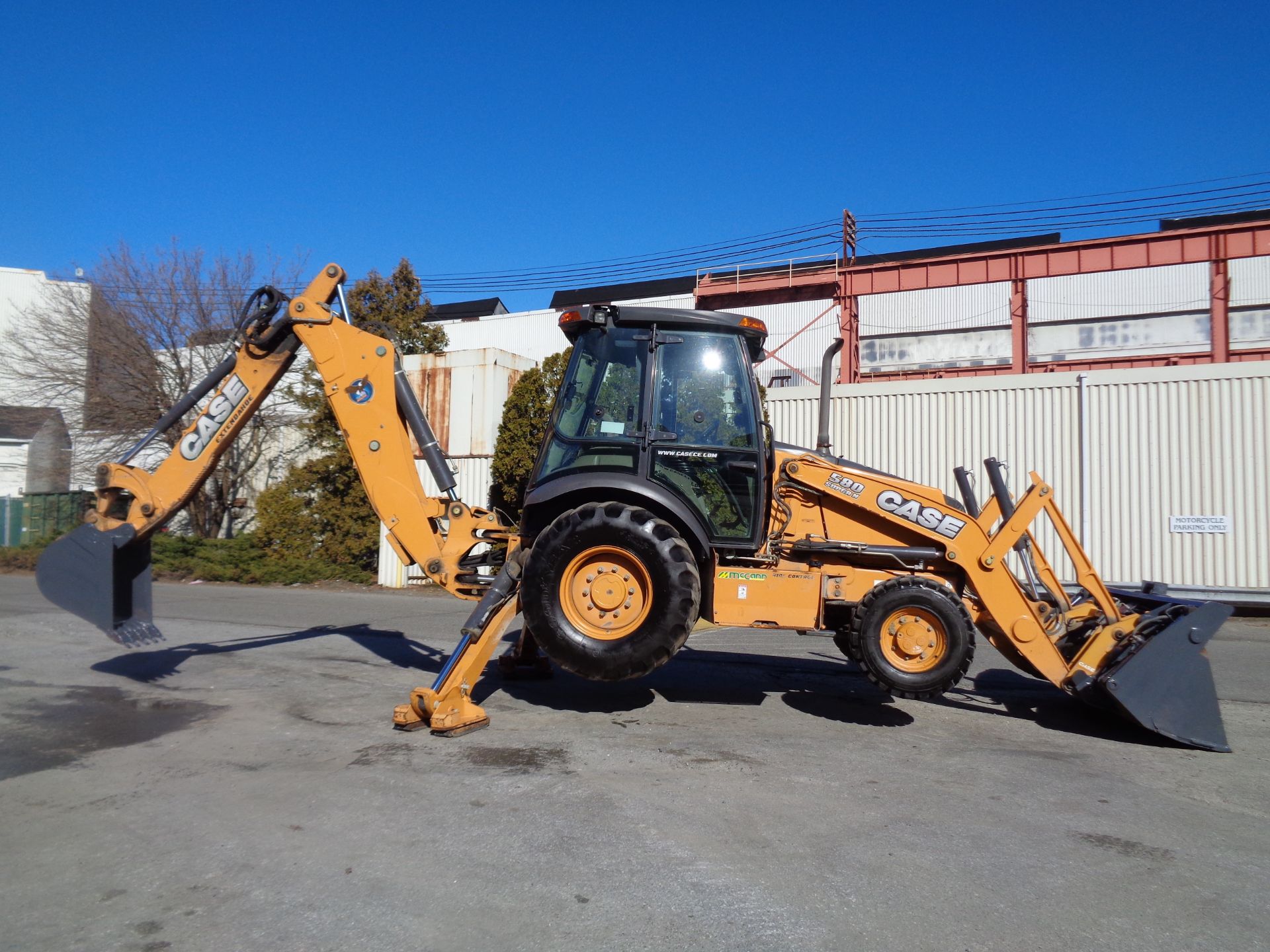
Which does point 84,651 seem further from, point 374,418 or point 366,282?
point 366,282

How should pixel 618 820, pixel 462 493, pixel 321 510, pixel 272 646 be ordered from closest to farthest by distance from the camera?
pixel 618 820 < pixel 272 646 < pixel 462 493 < pixel 321 510

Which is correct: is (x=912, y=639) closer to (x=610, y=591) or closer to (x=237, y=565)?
(x=610, y=591)

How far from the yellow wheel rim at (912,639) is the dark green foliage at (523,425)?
1102cm

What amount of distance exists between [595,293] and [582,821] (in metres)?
Answer: 37.9

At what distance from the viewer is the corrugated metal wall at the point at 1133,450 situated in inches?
542

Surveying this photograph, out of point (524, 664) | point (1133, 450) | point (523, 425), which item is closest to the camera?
point (524, 664)

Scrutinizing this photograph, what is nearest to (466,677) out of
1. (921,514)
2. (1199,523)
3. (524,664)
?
(524,664)

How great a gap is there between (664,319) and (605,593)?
6.42ft

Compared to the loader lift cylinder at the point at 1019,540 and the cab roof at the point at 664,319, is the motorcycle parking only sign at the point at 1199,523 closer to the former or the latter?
the loader lift cylinder at the point at 1019,540

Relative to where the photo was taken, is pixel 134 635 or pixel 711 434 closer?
pixel 711 434

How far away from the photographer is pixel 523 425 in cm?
1667

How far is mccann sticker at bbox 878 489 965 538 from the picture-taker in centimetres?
644

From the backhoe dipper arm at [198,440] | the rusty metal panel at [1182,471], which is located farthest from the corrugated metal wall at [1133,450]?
the backhoe dipper arm at [198,440]

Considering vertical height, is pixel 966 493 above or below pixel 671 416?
below
